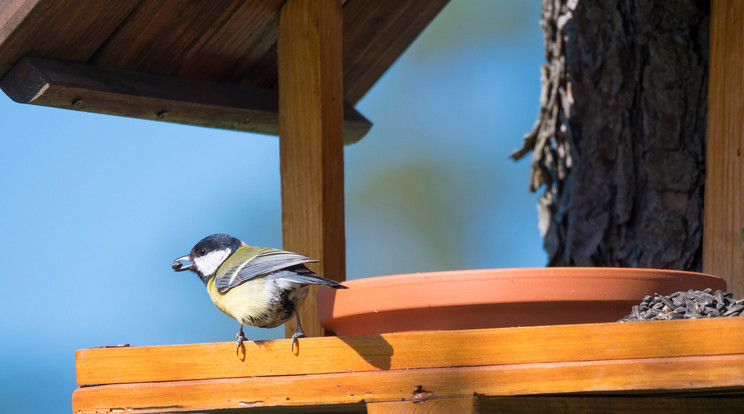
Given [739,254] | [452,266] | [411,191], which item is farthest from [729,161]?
[411,191]

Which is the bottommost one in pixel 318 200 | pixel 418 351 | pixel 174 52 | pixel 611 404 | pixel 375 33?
pixel 611 404

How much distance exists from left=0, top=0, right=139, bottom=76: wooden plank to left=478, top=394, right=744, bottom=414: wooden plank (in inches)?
42.9

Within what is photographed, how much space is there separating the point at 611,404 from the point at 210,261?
814mm

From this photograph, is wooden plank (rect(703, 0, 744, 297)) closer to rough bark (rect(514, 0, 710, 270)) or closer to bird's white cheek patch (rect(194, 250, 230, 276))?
rough bark (rect(514, 0, 710, 270))

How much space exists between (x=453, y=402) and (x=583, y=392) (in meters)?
0.18

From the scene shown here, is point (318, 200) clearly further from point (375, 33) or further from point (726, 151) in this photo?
point (726, 151)

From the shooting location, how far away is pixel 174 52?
2.09 m

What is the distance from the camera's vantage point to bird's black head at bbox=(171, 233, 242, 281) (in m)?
1.83

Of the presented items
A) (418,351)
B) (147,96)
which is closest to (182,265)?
(147,96)

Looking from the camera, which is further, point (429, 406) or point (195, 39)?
point (195, 39)

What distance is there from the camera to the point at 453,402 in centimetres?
132

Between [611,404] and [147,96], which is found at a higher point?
[147,96]

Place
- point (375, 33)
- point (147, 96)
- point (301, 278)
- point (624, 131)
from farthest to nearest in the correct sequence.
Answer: point (624, 131)
point (375, 33)
point (147, 96)
point (301, 278)

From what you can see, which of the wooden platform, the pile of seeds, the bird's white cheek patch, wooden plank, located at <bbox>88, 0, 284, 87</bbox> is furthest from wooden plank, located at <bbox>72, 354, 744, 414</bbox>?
wooden plank, located at <bbox>88, 0, 284, 87</bbox>
